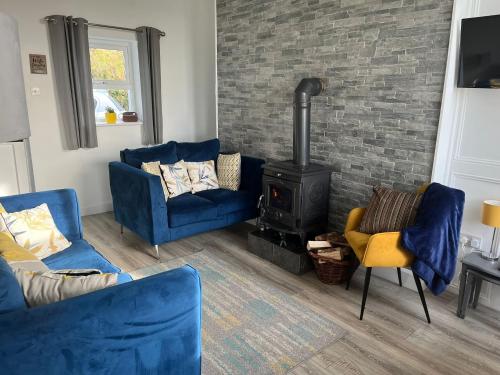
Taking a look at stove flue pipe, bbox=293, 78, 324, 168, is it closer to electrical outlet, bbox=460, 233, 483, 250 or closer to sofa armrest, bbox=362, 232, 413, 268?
sofa armrest, bbox=362, 232, 413, 268

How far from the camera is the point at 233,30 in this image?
13.6ft

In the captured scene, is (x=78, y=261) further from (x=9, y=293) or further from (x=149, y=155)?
(x=149, y=155)

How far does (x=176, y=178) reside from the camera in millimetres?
3748

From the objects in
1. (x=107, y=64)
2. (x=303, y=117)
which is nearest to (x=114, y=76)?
(x=107, y=64)

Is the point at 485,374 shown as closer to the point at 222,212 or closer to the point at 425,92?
the point at 425,92

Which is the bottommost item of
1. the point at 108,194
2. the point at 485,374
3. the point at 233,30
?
the point at 485,374

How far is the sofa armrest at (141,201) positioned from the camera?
3184 millimetres

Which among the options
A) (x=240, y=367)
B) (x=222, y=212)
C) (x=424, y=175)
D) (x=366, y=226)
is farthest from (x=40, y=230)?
(x=424, y=175)

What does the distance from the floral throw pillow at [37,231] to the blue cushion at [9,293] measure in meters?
1.06

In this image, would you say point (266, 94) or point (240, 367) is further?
point (266, 94)

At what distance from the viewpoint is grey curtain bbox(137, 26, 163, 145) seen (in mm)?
4402

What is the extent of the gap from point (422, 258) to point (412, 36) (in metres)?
1.57

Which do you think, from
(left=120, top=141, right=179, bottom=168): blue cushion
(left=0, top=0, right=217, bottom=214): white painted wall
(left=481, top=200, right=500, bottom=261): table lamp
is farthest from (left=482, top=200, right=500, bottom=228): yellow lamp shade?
(left=0, top=0, right=217, bottom=214): white painted wall

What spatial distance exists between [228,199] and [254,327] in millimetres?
1524
